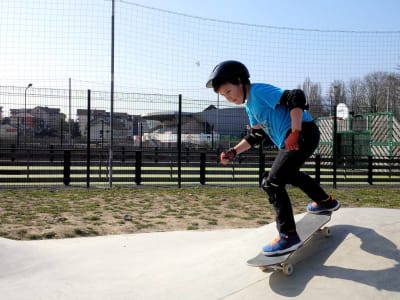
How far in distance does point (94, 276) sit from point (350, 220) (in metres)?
2.70

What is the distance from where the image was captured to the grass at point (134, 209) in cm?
669

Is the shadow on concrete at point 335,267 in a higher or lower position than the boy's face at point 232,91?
lower

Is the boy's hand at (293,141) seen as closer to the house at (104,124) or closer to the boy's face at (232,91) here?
the boy's face at (232,91)

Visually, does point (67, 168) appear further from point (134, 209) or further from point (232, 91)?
point (232, 91)

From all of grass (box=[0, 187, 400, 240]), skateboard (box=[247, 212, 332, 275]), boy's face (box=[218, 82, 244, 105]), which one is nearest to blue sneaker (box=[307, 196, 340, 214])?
skateboard (box=[247, 212, 332, 275])

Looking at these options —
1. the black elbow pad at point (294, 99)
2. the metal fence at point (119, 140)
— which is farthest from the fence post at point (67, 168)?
the black elbow pad at point (294, 99)

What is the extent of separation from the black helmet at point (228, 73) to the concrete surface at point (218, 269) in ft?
5.40

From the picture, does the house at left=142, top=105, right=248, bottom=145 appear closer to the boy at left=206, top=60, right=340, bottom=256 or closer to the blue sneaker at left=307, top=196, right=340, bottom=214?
the blue sneaker at left=307, top=196, right=340, bottom=214

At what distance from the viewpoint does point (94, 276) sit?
415cm

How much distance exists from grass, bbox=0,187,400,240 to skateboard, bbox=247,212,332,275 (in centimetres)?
319

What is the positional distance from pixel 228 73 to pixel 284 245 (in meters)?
1.50

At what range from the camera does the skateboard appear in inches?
130

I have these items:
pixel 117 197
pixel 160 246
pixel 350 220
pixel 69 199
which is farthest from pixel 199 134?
pixel 350 220

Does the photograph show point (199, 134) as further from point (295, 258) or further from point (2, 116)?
point (295, 258)
